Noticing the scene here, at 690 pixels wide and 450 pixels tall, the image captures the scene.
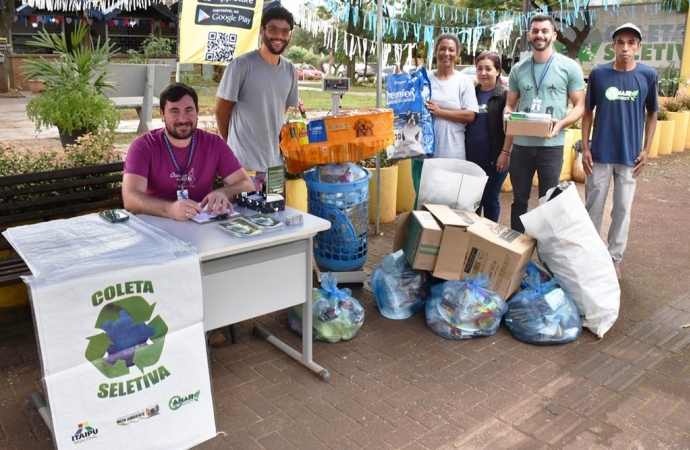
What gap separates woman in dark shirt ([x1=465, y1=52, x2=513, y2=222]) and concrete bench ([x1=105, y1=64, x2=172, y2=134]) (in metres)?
7.17

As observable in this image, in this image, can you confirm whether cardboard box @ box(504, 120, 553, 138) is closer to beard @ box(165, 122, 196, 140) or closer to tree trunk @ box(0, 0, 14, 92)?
beard @ box(165, 122, 196, 140)

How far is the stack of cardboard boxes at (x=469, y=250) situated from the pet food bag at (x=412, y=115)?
76 centimetres

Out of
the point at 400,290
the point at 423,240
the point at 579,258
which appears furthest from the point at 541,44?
the point at 400,290

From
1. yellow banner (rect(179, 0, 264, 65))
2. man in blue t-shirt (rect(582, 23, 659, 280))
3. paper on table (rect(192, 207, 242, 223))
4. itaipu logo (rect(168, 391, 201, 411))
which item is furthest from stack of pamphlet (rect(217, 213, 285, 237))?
man in blue t-shirt (rect(582, 23, 659, 280))

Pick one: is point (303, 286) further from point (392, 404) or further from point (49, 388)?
point (49, 388)

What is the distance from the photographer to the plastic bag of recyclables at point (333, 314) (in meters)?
3.72

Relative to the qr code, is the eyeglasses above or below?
above

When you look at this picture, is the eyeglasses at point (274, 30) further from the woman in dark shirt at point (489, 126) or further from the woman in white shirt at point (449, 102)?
the woman in dark shirt at point (489, 126)

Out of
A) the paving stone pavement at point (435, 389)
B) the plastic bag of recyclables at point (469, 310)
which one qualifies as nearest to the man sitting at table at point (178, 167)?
the paving stone pavement at point (435, 389)

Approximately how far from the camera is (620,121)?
438cm

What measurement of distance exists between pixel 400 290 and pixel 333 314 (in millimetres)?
579

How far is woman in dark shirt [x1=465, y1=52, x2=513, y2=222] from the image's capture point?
15.1ft

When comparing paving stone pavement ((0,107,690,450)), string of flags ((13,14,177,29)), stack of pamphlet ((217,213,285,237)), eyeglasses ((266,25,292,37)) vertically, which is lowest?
paving stone pavement ((0,107,690,450))

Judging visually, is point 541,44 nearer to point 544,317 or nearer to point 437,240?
point 437,240
